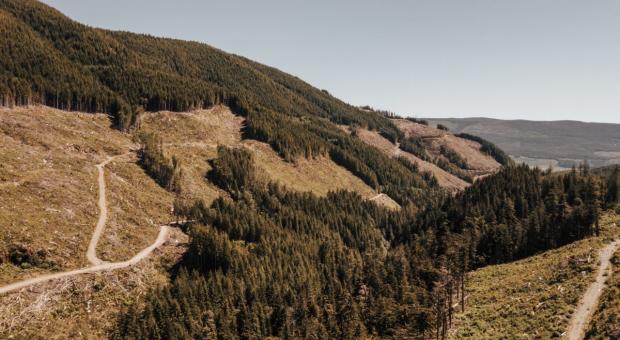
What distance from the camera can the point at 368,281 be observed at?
107 meters

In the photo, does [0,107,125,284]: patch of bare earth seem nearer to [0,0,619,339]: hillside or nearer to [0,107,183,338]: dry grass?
[0,107,183,338]: dry grass

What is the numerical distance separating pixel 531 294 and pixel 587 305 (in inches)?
508

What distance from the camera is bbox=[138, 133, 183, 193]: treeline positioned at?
150125mm

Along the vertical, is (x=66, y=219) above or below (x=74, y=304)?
above

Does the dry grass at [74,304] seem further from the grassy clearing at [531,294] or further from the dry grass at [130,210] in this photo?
the grassy clearing at [531,294]

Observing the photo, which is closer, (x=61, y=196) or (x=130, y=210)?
(x=61, y=196)

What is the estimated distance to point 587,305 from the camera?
70.1 m

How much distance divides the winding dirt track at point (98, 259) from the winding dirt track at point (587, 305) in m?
93.1

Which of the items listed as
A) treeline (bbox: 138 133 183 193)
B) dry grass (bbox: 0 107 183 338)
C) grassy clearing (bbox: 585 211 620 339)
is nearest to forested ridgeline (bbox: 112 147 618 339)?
dry grass (bbox: 0 107 183 338)

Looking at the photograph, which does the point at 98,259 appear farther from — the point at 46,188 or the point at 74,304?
the point at 46,188

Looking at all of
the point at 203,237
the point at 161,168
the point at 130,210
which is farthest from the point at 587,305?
the point at 161,168

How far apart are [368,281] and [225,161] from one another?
9852 centimetres

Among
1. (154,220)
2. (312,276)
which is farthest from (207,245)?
(312,276)

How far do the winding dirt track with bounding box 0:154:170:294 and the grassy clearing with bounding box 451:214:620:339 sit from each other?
3042 inches
